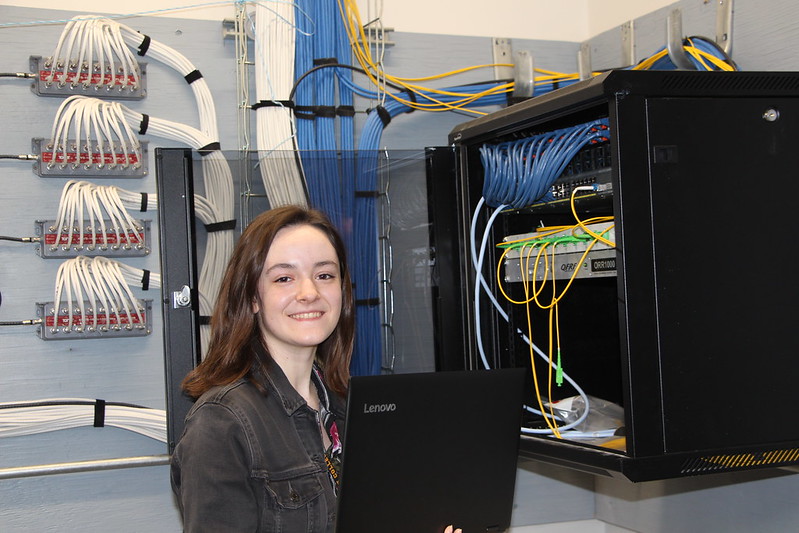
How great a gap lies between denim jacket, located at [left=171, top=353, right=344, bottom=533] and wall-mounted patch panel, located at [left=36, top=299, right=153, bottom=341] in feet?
3.18

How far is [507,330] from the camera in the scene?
222 centimetres

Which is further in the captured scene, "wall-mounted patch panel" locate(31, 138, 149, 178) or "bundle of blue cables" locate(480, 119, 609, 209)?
"wall-mounted patch panel" locate(31, 138, 149, 178)

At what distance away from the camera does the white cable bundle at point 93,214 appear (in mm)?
2363

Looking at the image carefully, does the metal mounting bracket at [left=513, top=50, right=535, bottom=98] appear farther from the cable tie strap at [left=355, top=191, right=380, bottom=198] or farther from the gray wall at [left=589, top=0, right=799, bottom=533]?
the cable tie strap at [left=355, top=191, right=380, bottom=198]

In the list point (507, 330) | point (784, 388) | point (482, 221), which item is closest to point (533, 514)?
point (507, 330)

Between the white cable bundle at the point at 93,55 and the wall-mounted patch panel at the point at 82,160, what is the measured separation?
185mm

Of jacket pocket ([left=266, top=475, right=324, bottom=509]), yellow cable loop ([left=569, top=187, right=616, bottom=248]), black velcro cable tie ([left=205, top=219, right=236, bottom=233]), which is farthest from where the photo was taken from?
black velcro cable tie ([left=205, top=219, right=236, bottom=233])

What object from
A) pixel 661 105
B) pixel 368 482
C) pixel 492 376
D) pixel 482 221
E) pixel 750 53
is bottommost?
pixel 368 482

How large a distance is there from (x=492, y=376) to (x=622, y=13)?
181 cm

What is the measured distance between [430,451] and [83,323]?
1374mm

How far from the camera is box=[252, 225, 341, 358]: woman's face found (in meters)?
1.61

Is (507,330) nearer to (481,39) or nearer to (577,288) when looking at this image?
(577,288)

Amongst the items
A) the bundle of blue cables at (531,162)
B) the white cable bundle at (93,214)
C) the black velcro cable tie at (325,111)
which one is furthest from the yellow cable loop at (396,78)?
the white cable bundle at (93,214)

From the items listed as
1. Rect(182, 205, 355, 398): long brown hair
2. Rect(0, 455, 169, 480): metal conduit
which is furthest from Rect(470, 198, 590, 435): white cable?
Rect(0, 455, 169, 480): metal conduit
